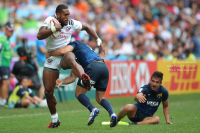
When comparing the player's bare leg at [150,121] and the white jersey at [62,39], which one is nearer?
the white jersey at [62,39]

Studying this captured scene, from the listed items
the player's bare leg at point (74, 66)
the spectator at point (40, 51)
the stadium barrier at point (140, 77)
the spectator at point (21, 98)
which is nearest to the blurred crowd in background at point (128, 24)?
the spectator at point (40, 51)

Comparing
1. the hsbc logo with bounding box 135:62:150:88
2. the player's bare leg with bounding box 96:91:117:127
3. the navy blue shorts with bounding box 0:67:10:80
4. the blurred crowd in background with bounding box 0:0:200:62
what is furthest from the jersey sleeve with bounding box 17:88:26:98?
the hsbc logo with bounding box 135:62:150:88

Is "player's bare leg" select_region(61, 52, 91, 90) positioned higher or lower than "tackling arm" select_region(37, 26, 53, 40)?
lower

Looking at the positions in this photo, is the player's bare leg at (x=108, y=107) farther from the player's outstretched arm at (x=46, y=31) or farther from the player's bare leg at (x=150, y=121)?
the player's outstretched arm at (x=46, y=31)

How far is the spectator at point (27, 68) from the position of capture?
13078 mm

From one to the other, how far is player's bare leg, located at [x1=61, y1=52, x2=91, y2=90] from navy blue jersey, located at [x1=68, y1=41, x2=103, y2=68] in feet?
0.80

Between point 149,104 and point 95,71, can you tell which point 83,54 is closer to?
point 95,71

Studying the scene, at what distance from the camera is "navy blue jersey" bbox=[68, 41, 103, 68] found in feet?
23.4

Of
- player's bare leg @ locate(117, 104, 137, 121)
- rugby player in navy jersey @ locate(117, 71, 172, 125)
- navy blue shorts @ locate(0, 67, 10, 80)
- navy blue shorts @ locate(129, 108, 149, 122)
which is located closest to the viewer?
rugby player in navy jersey @ locate(117, 71, 172, 125)

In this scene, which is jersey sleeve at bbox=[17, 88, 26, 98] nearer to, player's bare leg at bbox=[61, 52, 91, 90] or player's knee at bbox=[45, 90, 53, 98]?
player's knee at bbox=[45, 90, 53, 98]

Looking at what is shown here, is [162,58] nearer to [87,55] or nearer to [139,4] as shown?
[139,4]

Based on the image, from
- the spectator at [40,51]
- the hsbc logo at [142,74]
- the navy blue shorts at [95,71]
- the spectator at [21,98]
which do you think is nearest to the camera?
the navy blue shorts at [95,71]

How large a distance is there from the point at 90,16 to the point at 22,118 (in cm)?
1323

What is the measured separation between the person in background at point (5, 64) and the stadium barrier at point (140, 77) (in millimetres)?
1618
